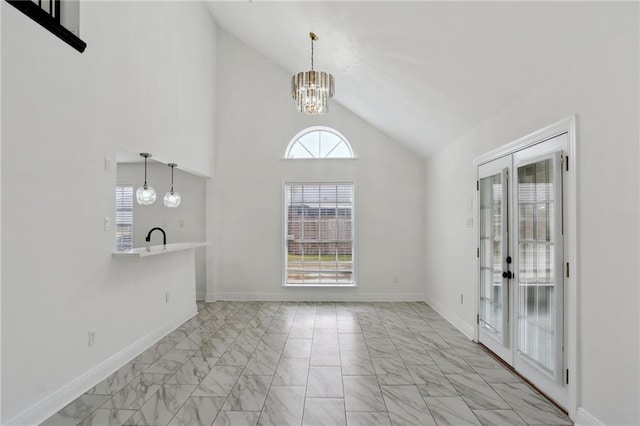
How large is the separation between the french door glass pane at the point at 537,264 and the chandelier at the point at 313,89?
205cm

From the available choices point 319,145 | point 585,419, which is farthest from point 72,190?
point 319,145

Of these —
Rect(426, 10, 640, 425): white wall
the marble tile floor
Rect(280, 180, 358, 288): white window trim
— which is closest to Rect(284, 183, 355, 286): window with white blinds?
Rect(280, 180, 358, 288): white window trim

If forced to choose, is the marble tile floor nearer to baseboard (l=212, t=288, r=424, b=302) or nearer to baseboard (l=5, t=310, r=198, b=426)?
baseboard (l=5, t=310, r=198, b=426)

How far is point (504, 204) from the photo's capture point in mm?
3646

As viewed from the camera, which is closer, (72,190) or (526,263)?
(72,190)

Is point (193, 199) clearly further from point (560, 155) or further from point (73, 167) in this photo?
point (560, 155)

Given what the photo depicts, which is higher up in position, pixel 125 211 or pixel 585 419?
pixel 125 211

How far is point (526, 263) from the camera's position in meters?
3.25

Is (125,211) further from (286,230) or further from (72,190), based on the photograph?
(72,190)

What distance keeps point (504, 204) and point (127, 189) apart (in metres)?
5.84

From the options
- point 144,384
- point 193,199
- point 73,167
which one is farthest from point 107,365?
point 193,199

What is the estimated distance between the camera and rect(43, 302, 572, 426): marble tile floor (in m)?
2.66

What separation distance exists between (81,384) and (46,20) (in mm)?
2694

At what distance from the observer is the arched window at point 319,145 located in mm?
6609
